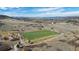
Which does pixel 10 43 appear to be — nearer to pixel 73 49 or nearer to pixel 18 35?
pixel 18 35

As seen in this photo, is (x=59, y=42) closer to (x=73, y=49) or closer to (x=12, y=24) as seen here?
(x=73, y=49)

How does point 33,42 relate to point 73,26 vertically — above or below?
below
